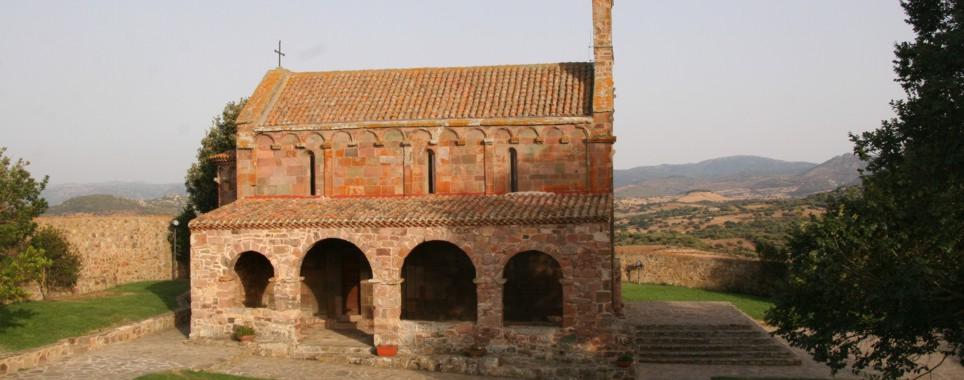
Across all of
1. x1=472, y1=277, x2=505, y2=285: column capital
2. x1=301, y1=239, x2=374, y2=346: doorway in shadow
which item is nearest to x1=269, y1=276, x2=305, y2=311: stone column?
x1=301, y1=239, x2=374, y2=346: doorway in shadow

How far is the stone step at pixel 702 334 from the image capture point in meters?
26.3

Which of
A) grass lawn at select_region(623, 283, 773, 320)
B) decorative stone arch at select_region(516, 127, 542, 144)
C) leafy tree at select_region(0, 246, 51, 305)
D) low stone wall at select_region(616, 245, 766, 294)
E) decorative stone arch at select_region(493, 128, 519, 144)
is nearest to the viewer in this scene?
leafy tree at select_region(0, 246, 51, 305)

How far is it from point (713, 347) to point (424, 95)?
472 inches

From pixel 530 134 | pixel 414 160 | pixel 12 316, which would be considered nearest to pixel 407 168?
pixel 414 160

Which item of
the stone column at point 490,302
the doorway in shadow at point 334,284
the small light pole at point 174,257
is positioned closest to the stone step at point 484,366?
the stone column at point 490,302

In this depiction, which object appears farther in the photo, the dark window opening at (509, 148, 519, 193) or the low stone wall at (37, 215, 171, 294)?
the low stone wall at (37, 215, 171, 294)

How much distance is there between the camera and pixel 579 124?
Result: 80.7 feet

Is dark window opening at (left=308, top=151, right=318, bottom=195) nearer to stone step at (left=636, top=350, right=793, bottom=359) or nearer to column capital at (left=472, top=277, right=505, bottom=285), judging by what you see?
column capital at (left=472, top=277, right=505, bottom=285)

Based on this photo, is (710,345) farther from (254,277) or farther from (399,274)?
(254,277)

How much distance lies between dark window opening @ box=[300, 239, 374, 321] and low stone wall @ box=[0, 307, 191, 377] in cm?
424

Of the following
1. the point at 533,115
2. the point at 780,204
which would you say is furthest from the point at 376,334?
the point at 780,204

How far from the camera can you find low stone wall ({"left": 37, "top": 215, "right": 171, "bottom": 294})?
31.8 meters

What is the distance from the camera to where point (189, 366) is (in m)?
20.7

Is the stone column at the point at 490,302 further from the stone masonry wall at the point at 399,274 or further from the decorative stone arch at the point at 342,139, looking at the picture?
the decorative stone arch at the point at 342,139
